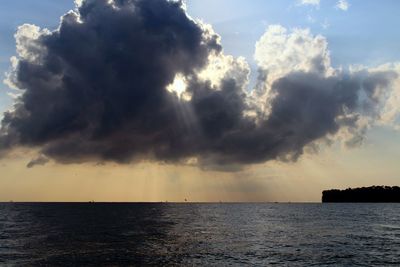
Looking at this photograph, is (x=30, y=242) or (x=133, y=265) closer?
(x=133, y=265)

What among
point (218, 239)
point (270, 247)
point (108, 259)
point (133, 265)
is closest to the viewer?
point (133, 265)

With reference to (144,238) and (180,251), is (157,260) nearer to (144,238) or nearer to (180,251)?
(180,251)

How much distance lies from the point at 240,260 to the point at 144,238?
1225 inches

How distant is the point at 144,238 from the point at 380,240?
4445cm

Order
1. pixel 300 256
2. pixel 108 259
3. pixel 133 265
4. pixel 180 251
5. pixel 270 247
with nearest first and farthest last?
1. pixel 133 265
2. pixel 108 259
3. pixel 300 256
4. pixel 180 251
5. pixel 270 247

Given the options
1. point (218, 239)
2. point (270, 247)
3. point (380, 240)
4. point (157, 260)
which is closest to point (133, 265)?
point (157, 260)

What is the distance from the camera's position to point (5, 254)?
189 feet

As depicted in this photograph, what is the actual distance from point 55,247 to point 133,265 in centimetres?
2058

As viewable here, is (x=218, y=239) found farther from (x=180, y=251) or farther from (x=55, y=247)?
(x=55, y=247)

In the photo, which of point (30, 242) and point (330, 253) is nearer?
point (330, 253)

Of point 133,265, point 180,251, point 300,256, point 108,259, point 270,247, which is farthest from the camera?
point 270,247

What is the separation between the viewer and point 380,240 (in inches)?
3147

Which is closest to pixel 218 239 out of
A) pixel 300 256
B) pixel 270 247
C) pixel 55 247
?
pixel 270 247

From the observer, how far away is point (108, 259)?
54.3 m
